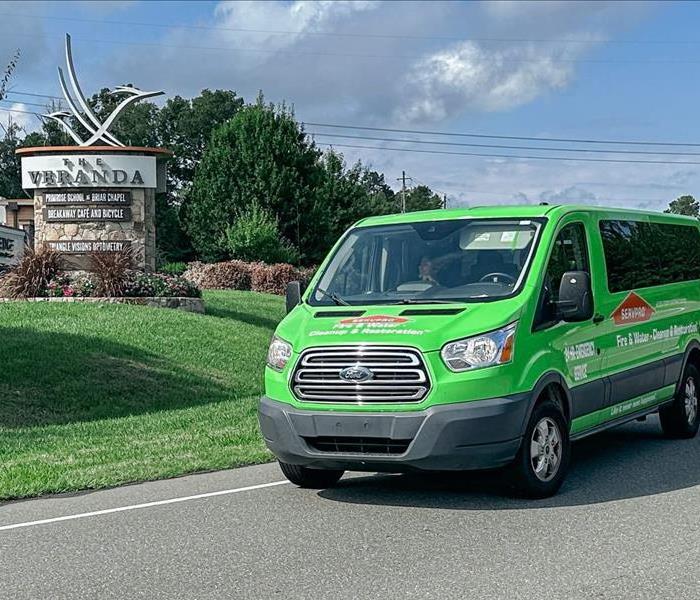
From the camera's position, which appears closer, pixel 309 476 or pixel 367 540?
pixel 367 540

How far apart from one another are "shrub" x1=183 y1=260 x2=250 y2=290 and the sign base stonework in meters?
11.7

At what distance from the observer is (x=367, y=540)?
679 cm

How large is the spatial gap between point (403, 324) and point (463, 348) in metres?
0.48

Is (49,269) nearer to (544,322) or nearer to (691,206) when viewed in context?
(544,322)

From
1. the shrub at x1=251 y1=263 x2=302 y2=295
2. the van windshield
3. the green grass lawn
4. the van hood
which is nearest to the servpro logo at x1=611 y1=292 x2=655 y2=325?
the van windshield

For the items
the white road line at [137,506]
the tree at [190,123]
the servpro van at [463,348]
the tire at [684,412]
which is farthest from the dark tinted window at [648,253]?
the tree at [190,123]

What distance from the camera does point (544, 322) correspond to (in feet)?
26.7

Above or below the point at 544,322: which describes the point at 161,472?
below

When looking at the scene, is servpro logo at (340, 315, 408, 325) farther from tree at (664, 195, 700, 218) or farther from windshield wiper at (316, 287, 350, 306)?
tree at (664, 195, 700, 218)

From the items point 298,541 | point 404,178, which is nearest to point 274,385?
point 298,541

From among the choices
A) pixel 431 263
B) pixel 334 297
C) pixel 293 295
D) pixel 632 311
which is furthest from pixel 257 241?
pixel 431 263

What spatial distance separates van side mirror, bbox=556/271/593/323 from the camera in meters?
8.21

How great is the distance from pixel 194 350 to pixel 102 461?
29.4ft

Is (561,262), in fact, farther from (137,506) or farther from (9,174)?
(9,174)
